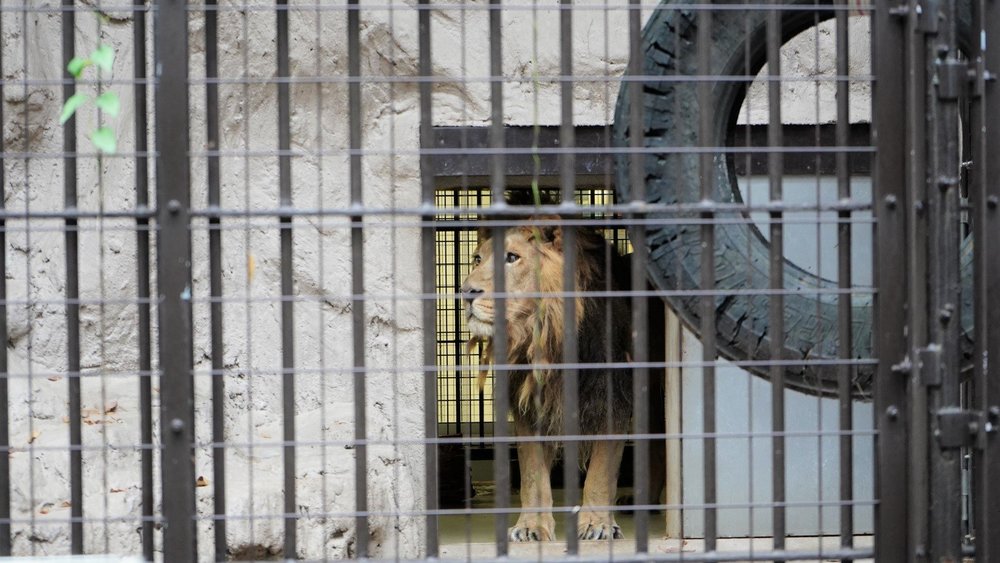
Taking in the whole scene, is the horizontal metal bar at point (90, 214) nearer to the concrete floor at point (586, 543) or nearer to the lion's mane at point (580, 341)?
the concrete floor at point (586, 543)

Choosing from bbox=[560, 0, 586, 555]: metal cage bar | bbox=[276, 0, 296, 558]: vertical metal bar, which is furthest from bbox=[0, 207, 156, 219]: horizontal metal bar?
bbox=[560, 0, 586, 555]: metal cage bar

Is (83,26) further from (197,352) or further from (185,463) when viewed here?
(185,463)

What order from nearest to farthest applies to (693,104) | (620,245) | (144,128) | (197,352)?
(144,128) < (693,104) < (197,352) < (620,245)

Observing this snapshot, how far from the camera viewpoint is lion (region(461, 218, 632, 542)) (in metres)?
5.76

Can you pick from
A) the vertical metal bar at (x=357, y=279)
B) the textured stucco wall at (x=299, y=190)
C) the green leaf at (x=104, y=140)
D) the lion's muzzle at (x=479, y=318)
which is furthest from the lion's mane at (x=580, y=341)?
the green leaf at (x=104, y=140)

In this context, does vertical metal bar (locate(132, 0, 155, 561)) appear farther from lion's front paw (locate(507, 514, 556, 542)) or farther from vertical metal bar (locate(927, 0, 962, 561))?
lion's front paw (locate(507, 514, 556, 542))

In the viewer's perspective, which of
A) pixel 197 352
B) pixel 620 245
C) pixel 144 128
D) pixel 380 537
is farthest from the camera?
pixel 620 245

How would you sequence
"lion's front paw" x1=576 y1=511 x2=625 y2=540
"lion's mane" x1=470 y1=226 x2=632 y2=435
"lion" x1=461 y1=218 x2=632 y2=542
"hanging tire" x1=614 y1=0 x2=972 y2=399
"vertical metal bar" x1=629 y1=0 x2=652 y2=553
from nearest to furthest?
"vertical metal bar" x1=629 y1=0 x2=652 y2=553 < "hanging tire" x1=614 y1=0 x2=972 y2=399 < "lion" x1=461 y1=218 x2=632 y2=542 < "lion's front paw" x1=576 y1=511 x2=625 y2=540 < "lion's mane" x1=470 y1=226 x2=632 y2=435

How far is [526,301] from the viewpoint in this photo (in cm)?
602

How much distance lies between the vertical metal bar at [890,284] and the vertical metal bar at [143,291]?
5.33 feet

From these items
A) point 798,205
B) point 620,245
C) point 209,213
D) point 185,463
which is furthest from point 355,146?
point 620,245

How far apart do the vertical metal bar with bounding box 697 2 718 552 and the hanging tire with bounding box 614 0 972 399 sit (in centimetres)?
23

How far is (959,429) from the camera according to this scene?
111 inches

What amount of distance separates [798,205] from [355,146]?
3.48ft
